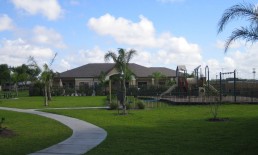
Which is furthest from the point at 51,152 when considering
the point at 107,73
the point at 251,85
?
the point at 107,73

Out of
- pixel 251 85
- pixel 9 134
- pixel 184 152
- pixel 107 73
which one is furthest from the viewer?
pixel 107 73

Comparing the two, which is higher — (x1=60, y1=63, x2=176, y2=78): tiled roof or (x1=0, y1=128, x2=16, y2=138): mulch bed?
(x1=60, y1=63, x2=176, y2=78): tiled roof

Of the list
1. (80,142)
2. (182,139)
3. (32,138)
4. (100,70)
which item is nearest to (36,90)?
(100,70)

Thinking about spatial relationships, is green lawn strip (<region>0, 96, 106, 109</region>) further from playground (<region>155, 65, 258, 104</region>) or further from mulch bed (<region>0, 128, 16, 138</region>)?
mulch bed (<region>0, 128, 16, 138</region>)

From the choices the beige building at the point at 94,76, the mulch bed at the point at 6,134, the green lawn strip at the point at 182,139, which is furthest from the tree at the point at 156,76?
the mulch bed at the point at 6,134

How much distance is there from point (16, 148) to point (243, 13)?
7844 mm

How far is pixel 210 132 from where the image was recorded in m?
15.0

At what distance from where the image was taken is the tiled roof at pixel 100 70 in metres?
76.4

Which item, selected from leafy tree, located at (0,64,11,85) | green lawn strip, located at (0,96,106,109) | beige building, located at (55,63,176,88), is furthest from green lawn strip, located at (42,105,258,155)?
leafy tree, located at (0,64,11,85)

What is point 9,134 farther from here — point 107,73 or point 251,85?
point 107,73

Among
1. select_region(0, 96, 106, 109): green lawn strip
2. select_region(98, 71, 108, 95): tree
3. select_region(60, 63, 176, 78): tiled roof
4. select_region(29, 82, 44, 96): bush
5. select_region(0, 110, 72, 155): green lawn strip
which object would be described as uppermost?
select_region(60, 63, 176, 78): tiled roof

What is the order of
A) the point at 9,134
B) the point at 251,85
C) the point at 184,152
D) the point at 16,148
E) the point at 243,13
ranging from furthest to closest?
the point at 251,85 → the point at 9,134 → the point at 243,13 → the point at 16,148 → the point at 184,152

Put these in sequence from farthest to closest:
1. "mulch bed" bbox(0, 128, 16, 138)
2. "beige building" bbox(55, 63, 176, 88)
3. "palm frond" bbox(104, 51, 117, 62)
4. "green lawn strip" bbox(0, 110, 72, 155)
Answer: "beige building" bbox(55, 63, 176, 88), "palm frond" bbox(104, 51, 117, 62), "mulch bed" bbox(0, 128, 16, 138), "green lawn strip" bbox(0, 110, 72, 155)

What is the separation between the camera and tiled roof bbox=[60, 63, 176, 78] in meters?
76.4
